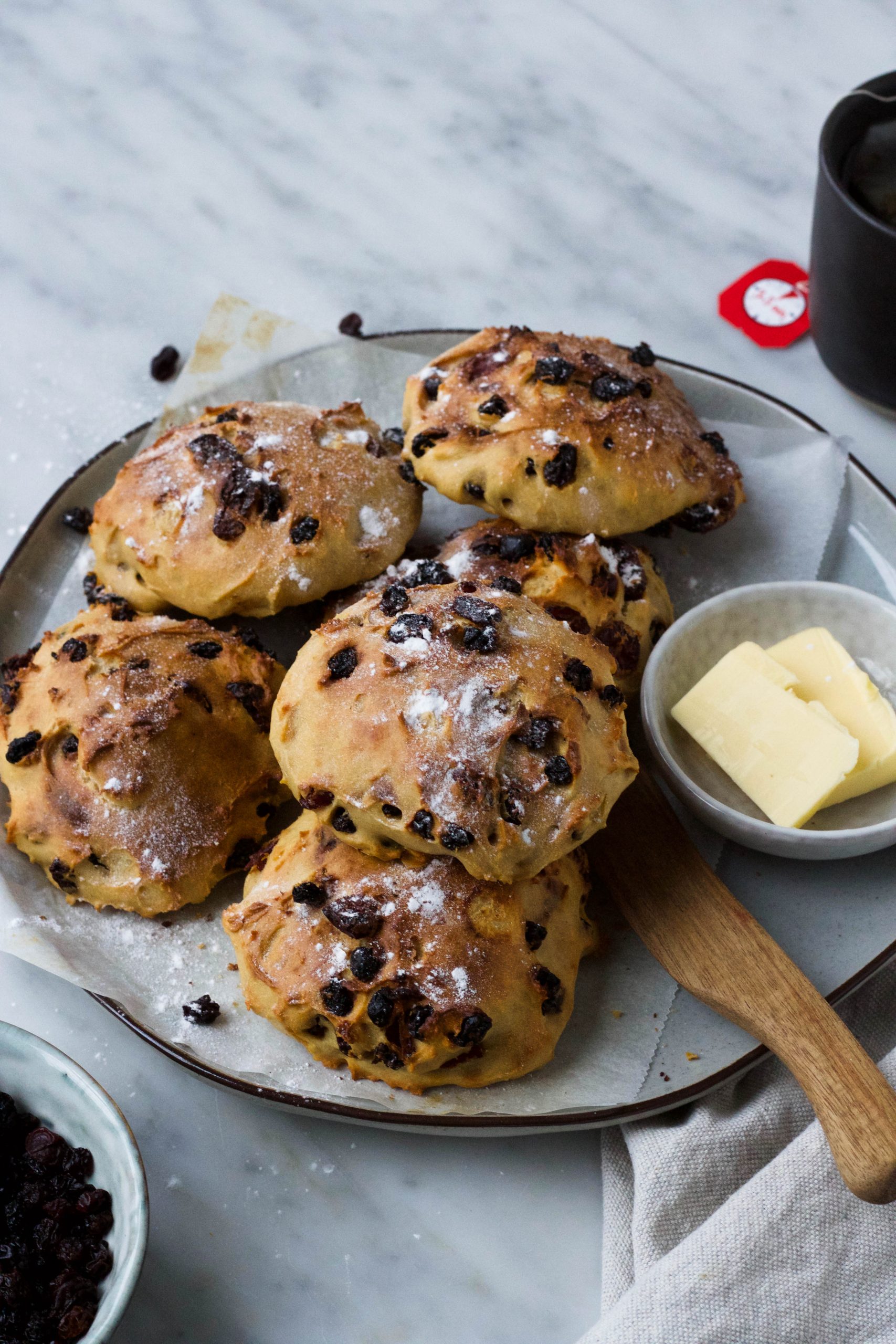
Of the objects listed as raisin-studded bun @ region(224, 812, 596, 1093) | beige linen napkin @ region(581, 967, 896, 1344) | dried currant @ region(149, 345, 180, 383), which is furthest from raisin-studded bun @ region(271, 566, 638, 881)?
dried currant @ region(149, 345, 180, 383)

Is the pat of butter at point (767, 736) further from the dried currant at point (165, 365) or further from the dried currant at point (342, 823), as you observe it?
the dried currant at point (165, 365)

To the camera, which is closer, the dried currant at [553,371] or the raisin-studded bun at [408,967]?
the raisin-studded bun at [408,967]

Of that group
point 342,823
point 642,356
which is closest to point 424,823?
point 342,823

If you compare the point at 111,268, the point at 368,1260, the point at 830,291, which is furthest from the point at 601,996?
the point at 111,268

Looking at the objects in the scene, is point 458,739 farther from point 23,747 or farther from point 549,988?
point 23,747

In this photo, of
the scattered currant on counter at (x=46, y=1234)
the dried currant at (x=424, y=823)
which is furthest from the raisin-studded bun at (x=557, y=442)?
the scattered currant on counter at (x=46, y=1234)

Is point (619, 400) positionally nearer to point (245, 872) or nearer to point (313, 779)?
point (313, 779)
